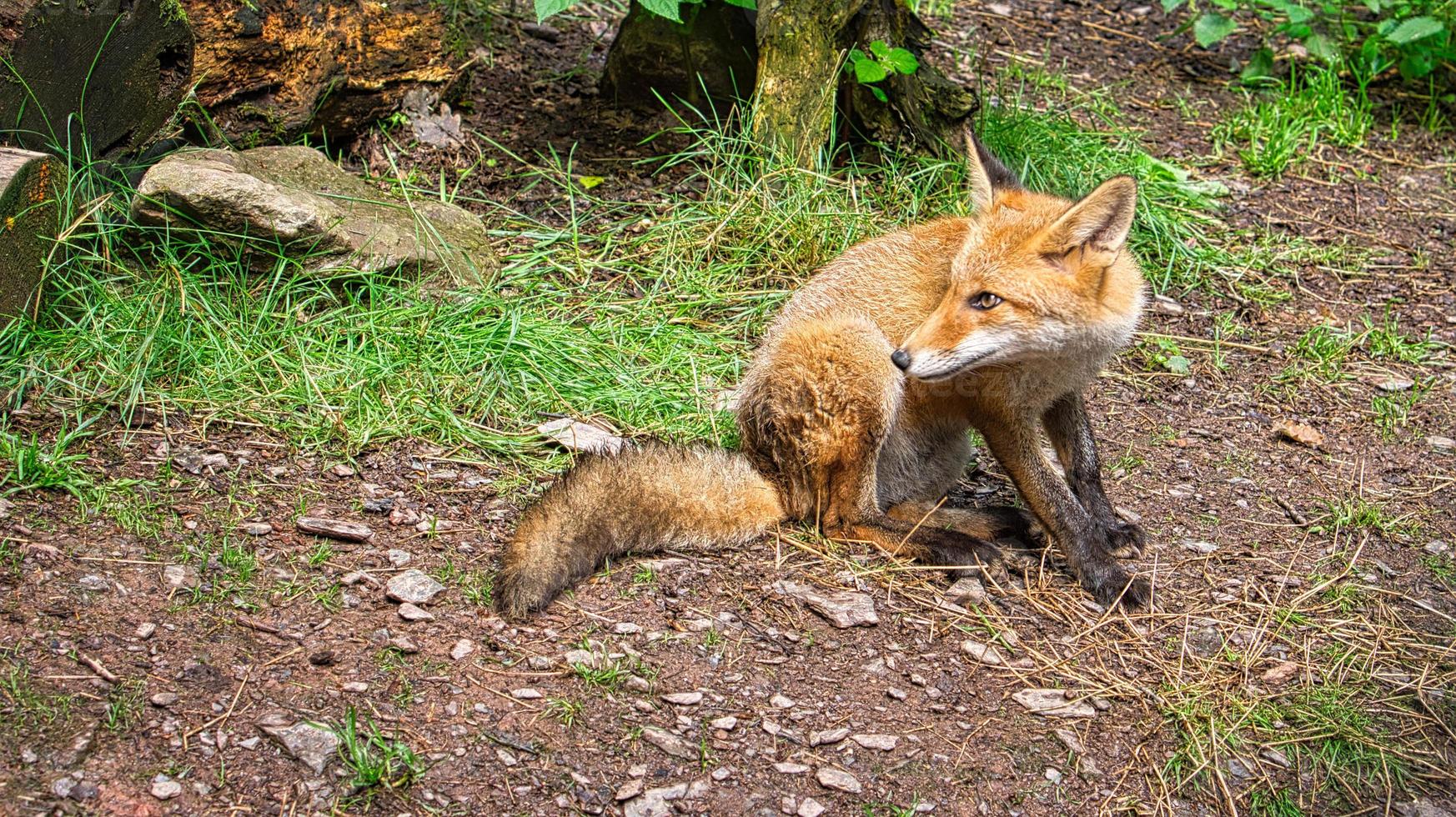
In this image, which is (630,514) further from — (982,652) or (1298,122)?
(1298,122)

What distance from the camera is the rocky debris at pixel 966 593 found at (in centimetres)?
394

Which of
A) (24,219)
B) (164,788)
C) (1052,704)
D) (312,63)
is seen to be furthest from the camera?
(312,63)

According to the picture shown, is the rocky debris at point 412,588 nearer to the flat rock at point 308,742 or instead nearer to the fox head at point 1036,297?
the flat rock at point 308,742

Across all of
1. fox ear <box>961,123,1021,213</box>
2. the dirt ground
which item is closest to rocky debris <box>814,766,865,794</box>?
the dirt ground

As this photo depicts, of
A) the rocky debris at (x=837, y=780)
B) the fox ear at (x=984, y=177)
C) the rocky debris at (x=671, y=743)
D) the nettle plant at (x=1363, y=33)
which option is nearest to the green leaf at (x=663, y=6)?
the fox ear at (x=984, y=177)

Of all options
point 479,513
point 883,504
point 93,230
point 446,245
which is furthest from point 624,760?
point 93,230

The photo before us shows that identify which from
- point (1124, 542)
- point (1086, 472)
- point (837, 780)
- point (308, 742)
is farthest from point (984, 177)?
point (308, 742)

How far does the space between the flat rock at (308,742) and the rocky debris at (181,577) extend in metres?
0.73

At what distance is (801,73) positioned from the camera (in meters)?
5.76

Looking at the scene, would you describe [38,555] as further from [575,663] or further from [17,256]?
[575,663]

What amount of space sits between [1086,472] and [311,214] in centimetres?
330

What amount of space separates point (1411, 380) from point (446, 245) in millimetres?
4648

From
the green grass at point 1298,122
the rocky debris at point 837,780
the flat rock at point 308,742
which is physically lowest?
the rocky debris at point 837,780

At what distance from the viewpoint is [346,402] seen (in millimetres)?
4453
